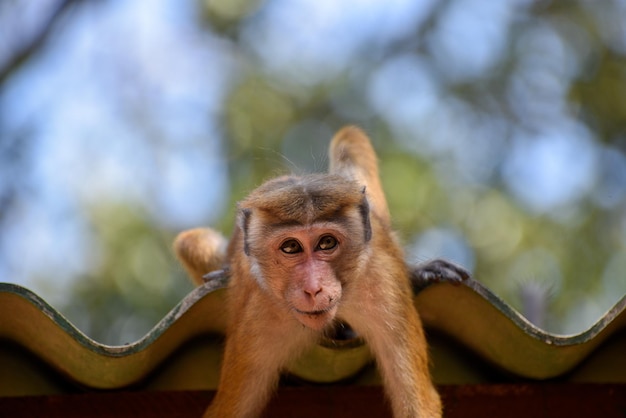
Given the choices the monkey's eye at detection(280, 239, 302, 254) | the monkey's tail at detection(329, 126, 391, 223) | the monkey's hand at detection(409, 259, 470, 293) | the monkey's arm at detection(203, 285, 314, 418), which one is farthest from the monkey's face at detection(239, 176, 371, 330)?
A: the monkey's tail at detection(329, 126, 391, 223)

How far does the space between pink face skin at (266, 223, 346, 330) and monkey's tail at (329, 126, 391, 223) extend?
4.57ft

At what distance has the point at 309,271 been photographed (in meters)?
3.66

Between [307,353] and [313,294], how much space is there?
0.99 feet

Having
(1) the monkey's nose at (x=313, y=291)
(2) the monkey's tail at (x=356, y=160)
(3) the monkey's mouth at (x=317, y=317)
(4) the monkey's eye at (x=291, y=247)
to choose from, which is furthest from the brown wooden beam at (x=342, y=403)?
(2) the monkey's tail at (x=356, y=160)

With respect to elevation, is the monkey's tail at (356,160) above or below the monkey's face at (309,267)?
below

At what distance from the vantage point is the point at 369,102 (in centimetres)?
1471

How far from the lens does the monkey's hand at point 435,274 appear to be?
3797mm

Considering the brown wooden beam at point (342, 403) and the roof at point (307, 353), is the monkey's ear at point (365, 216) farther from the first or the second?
the brown wooden beam at point (342, 403)

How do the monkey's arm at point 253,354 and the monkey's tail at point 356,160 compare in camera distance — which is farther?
the monkey's tail at point 356,160

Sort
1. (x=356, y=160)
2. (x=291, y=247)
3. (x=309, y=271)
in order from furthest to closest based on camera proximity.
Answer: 1. (x=356, y=160)
2. (x=291, y=247)
3. (x=309, y=271)

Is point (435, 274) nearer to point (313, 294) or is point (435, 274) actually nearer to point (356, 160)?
point (313, 294)

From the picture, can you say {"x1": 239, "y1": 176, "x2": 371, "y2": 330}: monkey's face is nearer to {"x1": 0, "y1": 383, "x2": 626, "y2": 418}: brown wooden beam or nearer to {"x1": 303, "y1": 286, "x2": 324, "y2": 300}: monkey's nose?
{"x1": 303, "y1": 286, "x2": 324, "y2": 300}: monkey's nose

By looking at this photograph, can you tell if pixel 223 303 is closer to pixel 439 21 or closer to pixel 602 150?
pixel 602 150

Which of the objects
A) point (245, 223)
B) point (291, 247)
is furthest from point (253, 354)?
point (245, 223)
